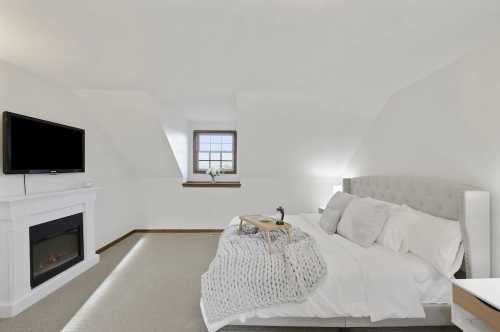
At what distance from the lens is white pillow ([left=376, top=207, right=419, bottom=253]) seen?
212 cm

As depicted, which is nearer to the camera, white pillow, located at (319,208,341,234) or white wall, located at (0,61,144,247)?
white wall, located at (0,61,144,247)

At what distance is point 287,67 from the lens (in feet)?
7.86

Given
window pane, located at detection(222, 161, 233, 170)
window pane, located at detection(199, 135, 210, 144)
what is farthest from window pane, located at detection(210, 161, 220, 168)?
window pane, located at detection(199, 135, 210, 144)

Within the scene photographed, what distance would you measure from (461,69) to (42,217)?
162 inches

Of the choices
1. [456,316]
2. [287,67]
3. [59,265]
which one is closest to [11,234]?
[59,265]

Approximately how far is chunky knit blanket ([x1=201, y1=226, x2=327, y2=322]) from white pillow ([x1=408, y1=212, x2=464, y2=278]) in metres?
0.80

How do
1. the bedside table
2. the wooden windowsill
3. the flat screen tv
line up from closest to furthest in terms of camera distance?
the bedside table, the flat screen tv, the wooden windowsill

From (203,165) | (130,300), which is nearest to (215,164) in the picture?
(203,165)

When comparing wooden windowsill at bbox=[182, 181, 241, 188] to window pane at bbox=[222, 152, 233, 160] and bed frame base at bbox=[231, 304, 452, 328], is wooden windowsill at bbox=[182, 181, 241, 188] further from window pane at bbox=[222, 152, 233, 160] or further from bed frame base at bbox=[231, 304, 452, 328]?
bed frame base at bbox=[231, 304, 452, 328]

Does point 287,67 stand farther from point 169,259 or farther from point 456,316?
point 169,259

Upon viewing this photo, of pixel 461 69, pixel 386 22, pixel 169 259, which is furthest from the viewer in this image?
pixel 169 259

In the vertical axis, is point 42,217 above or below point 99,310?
above

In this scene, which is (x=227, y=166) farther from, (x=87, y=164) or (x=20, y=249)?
(x=20, y=249)

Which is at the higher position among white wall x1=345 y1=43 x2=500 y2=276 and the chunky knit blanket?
white wall x1=345 y1=43 x2=500 y2=276
